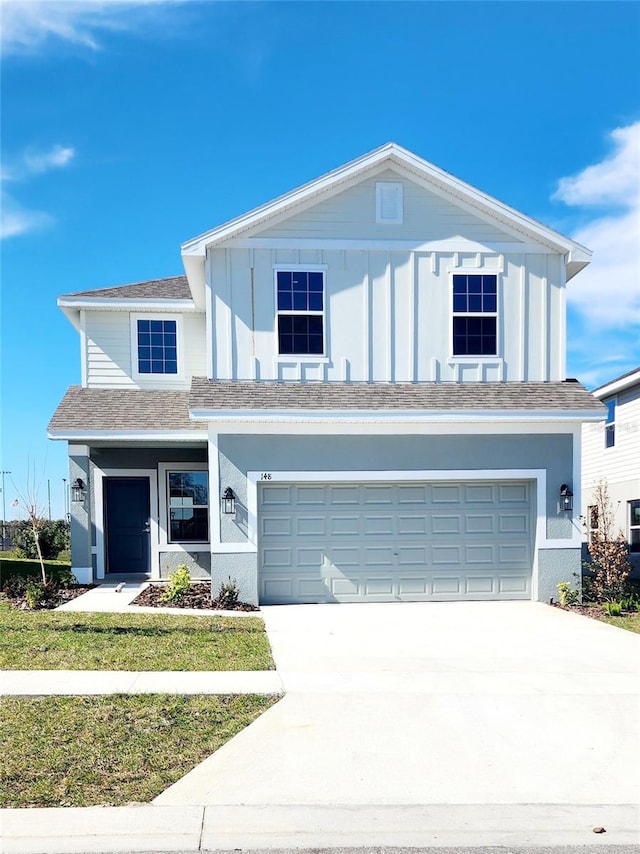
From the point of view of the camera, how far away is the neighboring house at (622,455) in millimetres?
18609

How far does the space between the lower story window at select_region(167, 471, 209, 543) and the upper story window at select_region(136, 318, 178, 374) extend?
256 cm

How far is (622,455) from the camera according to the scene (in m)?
19.4

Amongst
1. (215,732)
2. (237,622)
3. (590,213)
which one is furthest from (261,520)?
(590,213)

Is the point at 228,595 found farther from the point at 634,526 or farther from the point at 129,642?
the point at 634,526

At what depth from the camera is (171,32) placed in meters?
12.1

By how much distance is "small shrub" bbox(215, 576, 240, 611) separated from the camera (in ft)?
39.6

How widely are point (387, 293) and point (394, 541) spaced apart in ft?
15.7

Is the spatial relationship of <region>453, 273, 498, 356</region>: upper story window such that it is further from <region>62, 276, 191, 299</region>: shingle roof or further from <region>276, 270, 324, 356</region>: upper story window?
<region>62, 276, 191, 299</region>: shingle roof

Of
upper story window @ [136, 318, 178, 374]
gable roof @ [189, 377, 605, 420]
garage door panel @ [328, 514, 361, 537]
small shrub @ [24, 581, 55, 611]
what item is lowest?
small shrub @ [24, 581, 55, 611]

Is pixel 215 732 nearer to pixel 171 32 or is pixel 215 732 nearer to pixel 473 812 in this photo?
pixel 473 812

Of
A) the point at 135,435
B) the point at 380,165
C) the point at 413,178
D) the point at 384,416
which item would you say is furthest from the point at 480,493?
the point at 135,435

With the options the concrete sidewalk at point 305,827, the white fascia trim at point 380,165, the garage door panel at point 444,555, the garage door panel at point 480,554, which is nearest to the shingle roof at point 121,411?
the white fascia trim at point 380,165

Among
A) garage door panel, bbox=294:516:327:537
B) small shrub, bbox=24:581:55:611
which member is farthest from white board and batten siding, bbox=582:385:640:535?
small shrub, bbox=24:581:55:611

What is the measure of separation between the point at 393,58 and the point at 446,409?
6728mm
